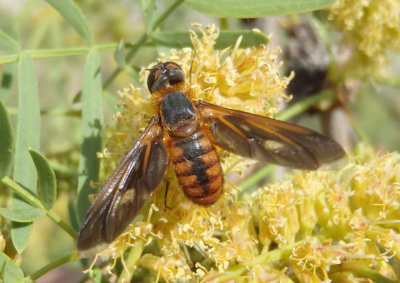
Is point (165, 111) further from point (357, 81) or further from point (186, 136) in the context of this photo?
point (357, 81)

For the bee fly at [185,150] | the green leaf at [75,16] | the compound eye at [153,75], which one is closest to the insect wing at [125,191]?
the bee fly at [185,150]

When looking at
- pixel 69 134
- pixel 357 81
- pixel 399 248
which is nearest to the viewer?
pixel 399 248

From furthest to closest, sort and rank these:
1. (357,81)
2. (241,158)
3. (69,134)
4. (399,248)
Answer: (69,134)
(357,81)
(241,158)
(399,248)

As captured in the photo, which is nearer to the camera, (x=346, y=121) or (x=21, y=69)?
(x=21, y=69)

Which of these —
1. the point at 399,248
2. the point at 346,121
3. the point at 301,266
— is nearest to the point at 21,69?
the point at 301,266

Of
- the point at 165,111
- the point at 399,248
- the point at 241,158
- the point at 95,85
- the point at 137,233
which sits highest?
the point at 95,85

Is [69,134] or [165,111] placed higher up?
[69,134]
